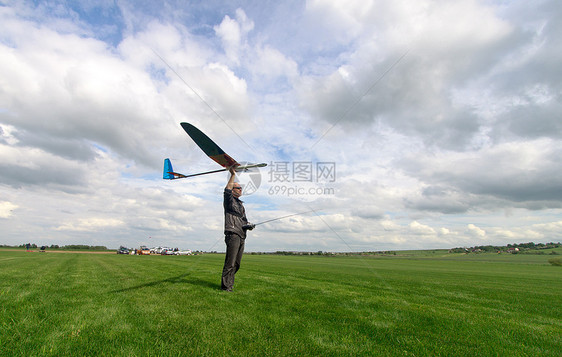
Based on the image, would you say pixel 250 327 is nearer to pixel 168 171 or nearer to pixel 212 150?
pixel 212 150

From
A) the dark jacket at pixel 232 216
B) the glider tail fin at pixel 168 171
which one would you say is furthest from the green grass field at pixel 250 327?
the glider tail fin at pixel 168 171

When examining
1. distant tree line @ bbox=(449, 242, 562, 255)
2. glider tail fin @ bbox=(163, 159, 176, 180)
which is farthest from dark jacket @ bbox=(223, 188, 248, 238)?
distant tree line @ bbox=(449, 242, 562, 255)

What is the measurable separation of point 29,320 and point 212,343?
3414 millimetres

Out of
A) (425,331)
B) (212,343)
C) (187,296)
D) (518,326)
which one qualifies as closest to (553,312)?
(518,326)

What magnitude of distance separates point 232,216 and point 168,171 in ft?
32.3

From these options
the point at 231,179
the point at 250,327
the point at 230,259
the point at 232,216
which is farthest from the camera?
the point at 231,179

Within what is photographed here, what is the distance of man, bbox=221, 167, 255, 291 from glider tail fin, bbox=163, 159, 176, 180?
890cm

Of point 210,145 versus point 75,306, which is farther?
point 210,145

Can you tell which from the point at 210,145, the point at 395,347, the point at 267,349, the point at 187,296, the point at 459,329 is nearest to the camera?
the point at 267,349

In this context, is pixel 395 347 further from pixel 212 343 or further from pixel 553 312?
pixel 553 312

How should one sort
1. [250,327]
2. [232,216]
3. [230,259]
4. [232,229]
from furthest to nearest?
[232,216] < [232,229] < [230,259] < [250,327]

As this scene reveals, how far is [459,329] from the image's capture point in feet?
16.3

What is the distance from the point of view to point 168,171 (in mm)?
16375

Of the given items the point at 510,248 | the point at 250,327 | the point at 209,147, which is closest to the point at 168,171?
the point at 209,147
